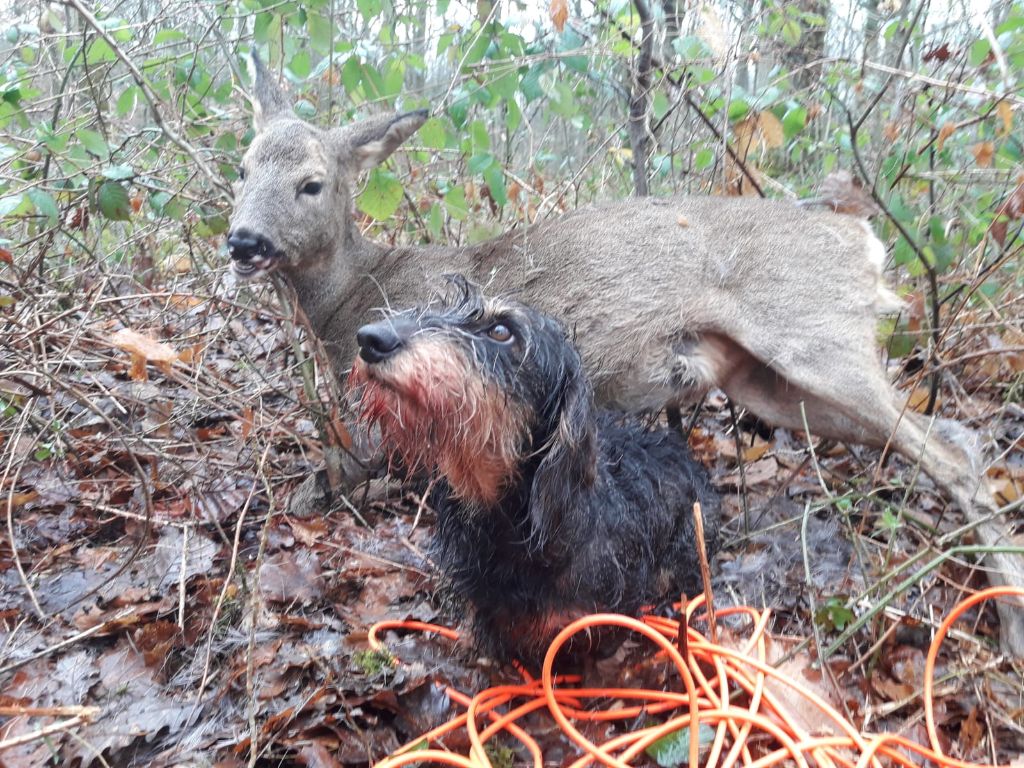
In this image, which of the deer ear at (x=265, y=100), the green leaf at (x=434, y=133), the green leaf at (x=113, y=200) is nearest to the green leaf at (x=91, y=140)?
the green leaf at (x=113, y=200)

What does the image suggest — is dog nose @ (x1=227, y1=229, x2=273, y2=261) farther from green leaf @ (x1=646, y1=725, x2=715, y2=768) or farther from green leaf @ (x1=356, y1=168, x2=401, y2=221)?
green leaf @ (x1=646, y1=725, x2=715, y2=768)

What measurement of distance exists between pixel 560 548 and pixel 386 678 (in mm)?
870

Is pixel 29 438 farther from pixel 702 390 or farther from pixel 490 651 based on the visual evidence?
pixel 702 390

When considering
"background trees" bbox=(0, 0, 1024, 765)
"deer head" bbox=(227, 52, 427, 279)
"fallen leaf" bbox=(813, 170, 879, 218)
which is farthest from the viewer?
"fallen leaf" bbox=(813, 170, 879, 218)

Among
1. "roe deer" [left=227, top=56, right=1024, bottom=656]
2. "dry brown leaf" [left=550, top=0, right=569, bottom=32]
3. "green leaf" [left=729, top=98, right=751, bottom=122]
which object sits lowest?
"roe deer" [left=227, top=56, right=1024, bottom=656]

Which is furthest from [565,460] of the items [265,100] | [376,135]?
[265,100]

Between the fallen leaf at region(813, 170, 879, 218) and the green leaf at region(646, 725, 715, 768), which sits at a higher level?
the fallen leaf at region(813, 170, 879, 218)

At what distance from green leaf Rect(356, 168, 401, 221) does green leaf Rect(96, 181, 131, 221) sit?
51.6 inches

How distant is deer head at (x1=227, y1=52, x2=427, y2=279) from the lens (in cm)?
438

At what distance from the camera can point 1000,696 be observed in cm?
286

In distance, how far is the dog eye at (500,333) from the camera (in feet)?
8.22

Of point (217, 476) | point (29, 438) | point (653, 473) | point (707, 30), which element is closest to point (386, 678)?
point (653, 473)

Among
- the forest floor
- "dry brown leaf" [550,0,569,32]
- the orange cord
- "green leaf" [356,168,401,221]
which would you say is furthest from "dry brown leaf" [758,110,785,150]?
the orange cord

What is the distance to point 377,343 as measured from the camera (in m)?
2.22
